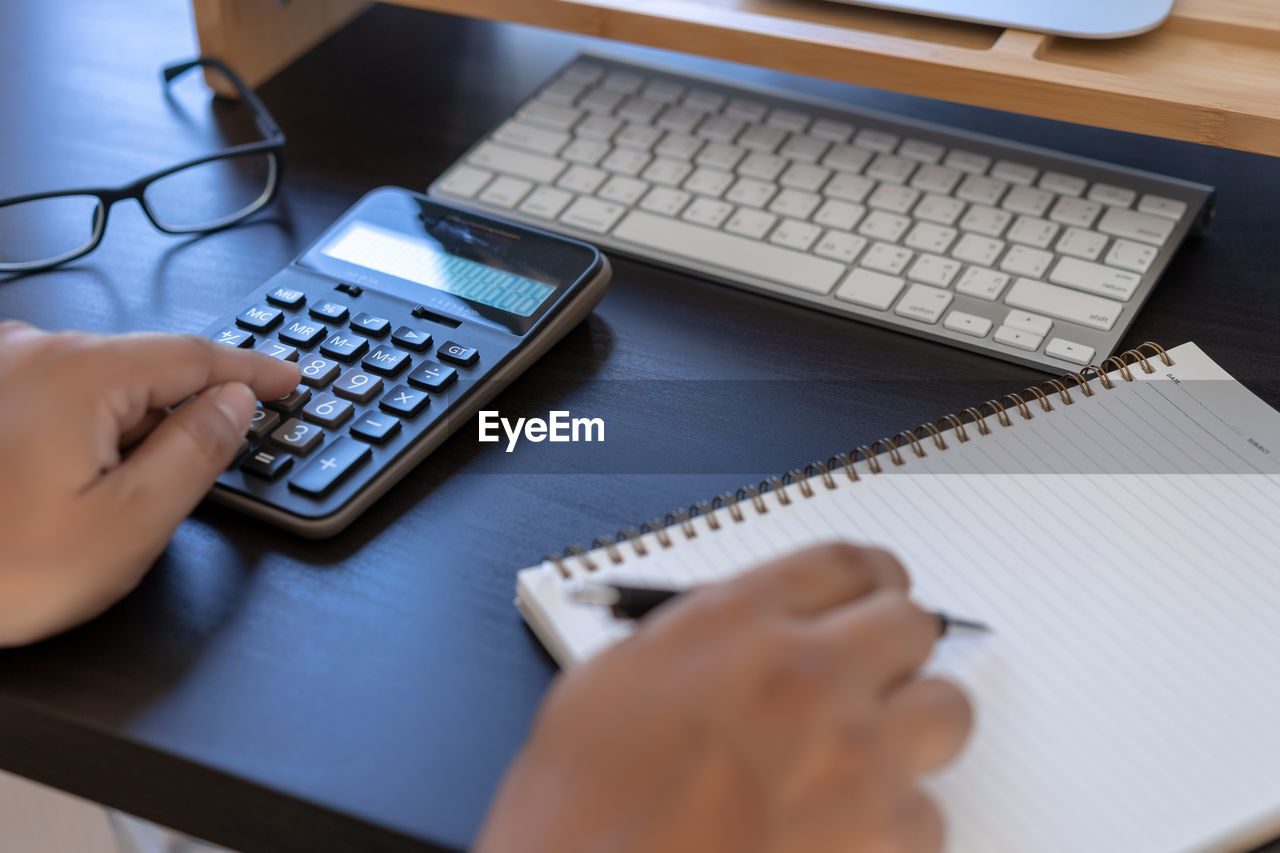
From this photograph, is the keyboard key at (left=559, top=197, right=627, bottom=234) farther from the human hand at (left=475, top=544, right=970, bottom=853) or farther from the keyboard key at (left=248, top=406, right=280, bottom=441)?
the human hand at (left=475, top=544, right=970, bottom=853)

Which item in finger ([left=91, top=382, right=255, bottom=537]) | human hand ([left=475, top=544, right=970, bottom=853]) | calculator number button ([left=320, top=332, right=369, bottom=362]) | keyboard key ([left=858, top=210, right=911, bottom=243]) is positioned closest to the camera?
human hand ([left=475, top=544, right=970, bottom=853])

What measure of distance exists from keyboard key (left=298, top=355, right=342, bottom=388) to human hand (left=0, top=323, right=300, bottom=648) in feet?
0.13

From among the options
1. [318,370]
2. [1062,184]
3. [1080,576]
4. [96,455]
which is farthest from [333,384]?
[1062,184]

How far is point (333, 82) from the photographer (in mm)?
885

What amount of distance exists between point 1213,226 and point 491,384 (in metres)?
0.46

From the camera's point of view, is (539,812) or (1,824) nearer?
(539,812)

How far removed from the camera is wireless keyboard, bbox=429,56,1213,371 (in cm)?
64

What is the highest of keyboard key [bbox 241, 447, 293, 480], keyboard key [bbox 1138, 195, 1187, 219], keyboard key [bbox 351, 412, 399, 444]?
keyboard key [bbox 1138, 195, 1187, 219]

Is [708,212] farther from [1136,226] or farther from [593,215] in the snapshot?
[1136,226]

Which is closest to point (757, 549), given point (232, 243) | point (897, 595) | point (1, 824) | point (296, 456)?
point (897, 595)

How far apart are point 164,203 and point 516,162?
0.23m

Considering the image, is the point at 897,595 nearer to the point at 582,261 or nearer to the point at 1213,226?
the point at 582,261

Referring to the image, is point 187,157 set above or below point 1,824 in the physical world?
above

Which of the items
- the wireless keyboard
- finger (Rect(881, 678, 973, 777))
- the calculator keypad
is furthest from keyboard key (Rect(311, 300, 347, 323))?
finger (Rect(881, 678, 973, 777))
